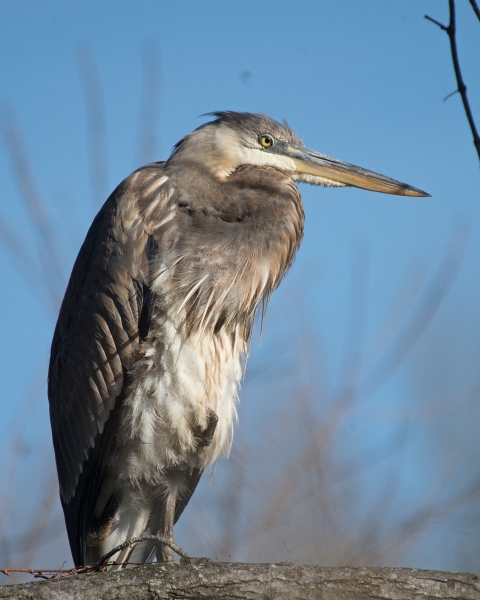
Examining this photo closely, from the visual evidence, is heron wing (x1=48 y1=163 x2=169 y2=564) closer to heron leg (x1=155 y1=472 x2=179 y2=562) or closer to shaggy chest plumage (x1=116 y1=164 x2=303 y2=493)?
shaggy chest plumage (x1=116 y1=164 x2=303 y2=493)

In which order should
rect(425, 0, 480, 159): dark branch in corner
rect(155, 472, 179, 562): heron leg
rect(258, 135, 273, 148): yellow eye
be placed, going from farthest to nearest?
rect(258, 135, 273, 148): yellow eye
rect(155, 472, 179, 562): heron leg
rect(425, 0, 480, 159): dark branch in corner

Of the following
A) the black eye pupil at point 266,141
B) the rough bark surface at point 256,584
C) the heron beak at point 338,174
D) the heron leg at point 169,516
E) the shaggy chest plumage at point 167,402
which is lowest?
the rough bark surface at point 256,584

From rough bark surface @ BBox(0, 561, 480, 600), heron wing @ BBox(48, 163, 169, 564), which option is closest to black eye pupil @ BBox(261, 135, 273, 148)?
heron wing @ BBox(48, 163, 169, 564)

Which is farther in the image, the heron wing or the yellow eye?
the yellow eye

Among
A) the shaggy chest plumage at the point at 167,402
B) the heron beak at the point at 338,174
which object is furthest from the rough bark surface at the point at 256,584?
the heron beak at the point at 338,174

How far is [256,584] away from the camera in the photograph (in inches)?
88.6

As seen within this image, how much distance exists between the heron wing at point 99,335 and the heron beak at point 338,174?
2.54 feet

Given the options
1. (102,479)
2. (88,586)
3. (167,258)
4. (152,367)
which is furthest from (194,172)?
(88,586)

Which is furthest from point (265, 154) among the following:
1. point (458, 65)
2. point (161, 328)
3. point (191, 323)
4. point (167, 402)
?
point (458, 65)

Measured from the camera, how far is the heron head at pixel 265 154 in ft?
12.3

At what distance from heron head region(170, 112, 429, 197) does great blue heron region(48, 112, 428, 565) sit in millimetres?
12

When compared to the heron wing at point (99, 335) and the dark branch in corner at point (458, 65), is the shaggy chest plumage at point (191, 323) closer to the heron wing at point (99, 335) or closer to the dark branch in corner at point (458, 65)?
the heron wing at point (99, 335)

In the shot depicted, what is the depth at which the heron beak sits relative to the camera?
3990 millimetres

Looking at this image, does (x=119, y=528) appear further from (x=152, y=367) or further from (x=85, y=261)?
(x=85, y=261)
